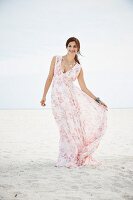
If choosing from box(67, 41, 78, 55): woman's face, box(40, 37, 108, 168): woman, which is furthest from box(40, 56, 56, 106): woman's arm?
box(67, 41, 78, 55): woman's face

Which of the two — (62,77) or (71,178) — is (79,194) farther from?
(62,77)

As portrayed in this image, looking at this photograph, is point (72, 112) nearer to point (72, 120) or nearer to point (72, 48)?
point (72, 120)

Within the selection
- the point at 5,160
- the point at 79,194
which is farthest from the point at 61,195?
the point at 5,160

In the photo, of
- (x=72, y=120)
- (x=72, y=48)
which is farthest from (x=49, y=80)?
(x=72, y=120)

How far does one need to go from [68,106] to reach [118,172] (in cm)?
Result: 135

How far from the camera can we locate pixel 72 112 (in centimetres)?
573

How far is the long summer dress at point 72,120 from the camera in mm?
5699

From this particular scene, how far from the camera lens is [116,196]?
4.01m

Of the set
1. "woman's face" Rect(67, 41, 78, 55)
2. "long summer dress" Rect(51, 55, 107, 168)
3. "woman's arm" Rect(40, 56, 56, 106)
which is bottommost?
"long summer dress" Rect(51, 55, 107, 168)

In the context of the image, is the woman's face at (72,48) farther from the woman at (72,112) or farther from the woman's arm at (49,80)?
the woman's arm at (49,80)

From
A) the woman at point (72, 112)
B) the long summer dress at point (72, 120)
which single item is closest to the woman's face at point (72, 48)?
the woman at point (72, 112)

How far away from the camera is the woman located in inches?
224

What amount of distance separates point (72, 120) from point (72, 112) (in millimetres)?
136

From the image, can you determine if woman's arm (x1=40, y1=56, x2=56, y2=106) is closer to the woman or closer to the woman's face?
the woman
